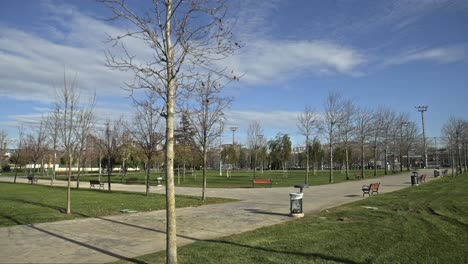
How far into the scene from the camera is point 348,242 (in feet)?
26.7

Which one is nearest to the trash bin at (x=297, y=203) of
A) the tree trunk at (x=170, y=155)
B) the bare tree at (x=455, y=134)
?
the tree trunk at (x=170, y=155)

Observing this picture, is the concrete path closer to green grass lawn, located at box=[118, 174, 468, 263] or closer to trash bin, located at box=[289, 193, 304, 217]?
trash bin, located at box=[289, 193, 304, 217]

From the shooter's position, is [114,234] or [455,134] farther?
[455,134]

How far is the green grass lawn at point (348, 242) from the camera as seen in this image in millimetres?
6816

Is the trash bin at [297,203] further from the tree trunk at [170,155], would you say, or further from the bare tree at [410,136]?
the bare tree at [410,136]

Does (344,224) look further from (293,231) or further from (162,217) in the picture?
(162,217)

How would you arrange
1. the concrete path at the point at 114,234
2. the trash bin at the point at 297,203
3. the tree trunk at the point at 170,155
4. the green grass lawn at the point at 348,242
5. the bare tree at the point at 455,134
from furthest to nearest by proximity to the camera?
the bare tree at the point at 455,134, the trash bin at the point at 297,203, the concrete path at the point at 114,234, the green grass lawn at the point at 348,242, the tree trunk at the point at 170,155

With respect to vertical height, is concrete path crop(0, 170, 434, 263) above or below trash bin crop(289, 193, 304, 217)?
below

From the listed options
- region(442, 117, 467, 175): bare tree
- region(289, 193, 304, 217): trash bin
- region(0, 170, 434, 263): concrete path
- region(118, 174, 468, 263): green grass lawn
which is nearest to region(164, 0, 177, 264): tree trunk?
region(118, 174, 468, 263): green grass lawn

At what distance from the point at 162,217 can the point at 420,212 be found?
9.12 meters

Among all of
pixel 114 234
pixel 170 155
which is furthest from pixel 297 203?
pixel 170 155

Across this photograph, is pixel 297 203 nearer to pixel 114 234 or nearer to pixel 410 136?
pixel 114 234

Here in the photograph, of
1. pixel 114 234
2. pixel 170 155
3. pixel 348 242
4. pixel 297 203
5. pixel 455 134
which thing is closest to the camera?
pixel 170 155

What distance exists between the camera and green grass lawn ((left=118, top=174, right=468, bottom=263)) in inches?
268
